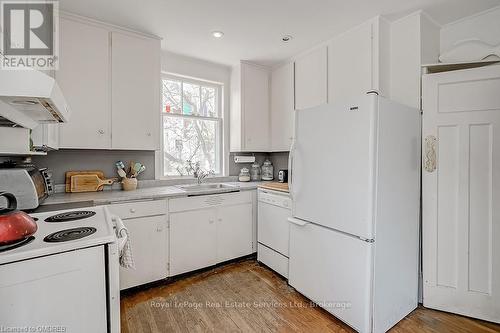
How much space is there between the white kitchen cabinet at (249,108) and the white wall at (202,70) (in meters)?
0.09

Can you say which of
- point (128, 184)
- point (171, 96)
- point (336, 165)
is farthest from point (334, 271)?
point (171, 96)

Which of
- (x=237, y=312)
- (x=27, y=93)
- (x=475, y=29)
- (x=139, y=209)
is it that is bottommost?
(x=237, y=312)

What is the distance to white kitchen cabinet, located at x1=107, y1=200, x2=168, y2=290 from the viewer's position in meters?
2.13

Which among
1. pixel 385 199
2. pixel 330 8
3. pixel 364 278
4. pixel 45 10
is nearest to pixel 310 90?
pixel 330 8

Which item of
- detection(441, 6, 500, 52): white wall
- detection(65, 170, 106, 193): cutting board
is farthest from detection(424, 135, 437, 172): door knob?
detection(65, 170, 106, 193): cutting board

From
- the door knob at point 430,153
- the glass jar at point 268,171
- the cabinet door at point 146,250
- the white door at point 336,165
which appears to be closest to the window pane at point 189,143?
the glass jar at point 268,171

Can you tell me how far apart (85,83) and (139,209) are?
3.99 feet

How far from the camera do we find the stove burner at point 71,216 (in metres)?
1.51

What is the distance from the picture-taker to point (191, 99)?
3.18 metres

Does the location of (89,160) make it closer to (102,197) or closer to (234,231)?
(102,197)

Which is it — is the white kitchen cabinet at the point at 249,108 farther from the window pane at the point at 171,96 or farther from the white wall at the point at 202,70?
the window pane at the point at 171,96

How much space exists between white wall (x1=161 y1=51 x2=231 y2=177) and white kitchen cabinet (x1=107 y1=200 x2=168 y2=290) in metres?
1.33

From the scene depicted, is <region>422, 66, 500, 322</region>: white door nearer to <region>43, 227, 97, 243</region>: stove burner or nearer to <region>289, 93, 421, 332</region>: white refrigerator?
<region>289, 93, 421, 332</region>: white refrigerator

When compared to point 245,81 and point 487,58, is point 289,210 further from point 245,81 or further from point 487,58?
point 487,58
